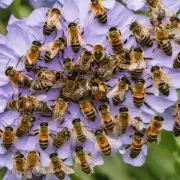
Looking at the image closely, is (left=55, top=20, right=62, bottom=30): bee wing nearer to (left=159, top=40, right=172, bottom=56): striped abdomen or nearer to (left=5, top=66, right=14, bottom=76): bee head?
(left=5, top=66, right=14, bottom=76): bee head

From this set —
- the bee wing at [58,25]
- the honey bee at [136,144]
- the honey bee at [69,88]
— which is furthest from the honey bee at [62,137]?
the bee wing at [58,25]

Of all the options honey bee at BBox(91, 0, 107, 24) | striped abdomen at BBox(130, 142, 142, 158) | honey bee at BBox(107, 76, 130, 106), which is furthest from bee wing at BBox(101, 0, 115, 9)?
striped abdomen at BBox(130, 142, 142, 158)

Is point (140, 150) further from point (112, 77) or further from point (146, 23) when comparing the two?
point (146, 23)

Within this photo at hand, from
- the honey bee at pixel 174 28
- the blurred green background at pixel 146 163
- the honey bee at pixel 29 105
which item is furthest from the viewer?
the blurred green background at pixel 146 163

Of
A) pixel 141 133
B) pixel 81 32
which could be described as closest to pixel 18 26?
pixel 81 32

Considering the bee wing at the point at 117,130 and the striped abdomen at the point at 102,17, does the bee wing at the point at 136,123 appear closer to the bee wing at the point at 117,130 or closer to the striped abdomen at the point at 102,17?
the bee wing at the point at 117,130
